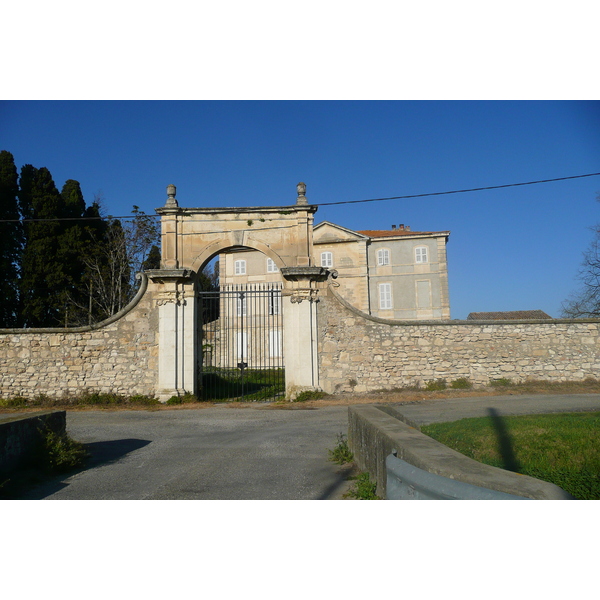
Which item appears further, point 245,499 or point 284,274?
point 284,274

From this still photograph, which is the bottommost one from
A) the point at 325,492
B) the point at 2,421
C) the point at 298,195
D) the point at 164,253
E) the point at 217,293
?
the point at 325,492

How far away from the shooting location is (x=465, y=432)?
20.7 feet

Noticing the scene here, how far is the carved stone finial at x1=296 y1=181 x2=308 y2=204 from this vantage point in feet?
42.2

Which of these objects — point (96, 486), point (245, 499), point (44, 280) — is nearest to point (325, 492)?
point (245, 499)

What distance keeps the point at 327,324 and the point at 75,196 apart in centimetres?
2005

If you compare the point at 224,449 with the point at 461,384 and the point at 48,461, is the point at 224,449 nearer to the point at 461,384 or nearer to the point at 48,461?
the point at 48,461

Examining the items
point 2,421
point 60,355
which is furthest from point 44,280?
point 2,421

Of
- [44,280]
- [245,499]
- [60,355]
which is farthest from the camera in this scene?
[44,280]

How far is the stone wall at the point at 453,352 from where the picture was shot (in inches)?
488

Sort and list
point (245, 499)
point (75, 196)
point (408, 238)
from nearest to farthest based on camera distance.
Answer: point (245, 499)
point (75, 196)
point (408, 238)

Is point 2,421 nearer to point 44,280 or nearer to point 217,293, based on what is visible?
point 217,293

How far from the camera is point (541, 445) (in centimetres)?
530

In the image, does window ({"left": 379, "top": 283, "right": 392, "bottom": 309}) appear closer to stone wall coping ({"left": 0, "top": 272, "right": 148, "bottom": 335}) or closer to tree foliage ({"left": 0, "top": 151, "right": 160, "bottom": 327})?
tree foliage ({"left": 0, "top": 151, "right": 160, "bottom": 327})

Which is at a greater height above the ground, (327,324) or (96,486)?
(327,324)
